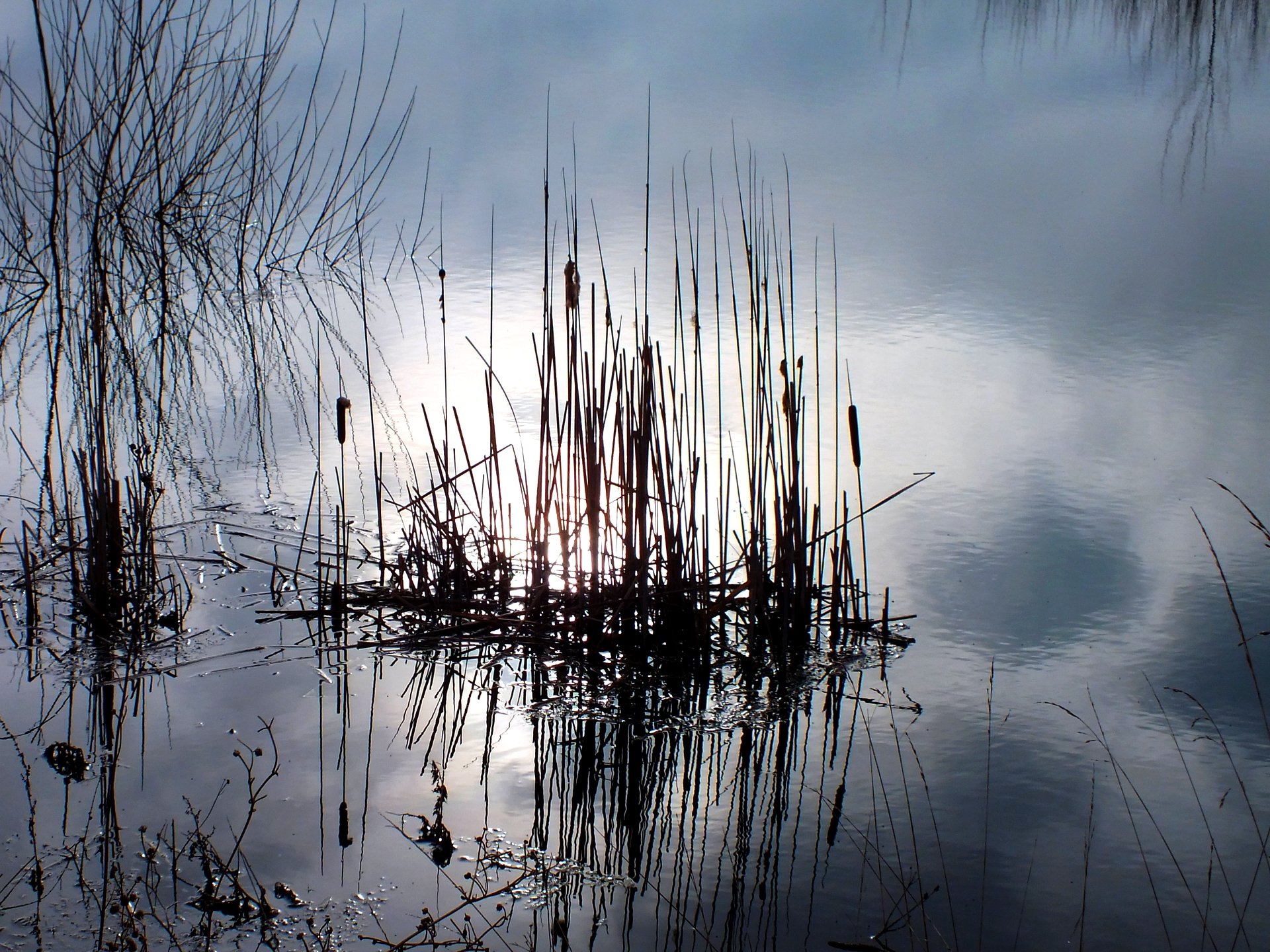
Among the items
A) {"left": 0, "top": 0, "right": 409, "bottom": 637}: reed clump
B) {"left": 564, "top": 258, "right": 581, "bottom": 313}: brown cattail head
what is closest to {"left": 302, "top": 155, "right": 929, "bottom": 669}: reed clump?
{"left": 564, "top": 258, "right": 581, "bottom": 313}: brown cattail head

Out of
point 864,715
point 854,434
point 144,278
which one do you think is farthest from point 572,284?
point 144,278

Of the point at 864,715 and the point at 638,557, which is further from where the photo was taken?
the point at 638,557

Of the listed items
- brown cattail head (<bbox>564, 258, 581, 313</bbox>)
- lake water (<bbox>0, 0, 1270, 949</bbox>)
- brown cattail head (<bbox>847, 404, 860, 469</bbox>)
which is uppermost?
brown cattail head (<bbox>564, 258, 581, 313</bbox>)

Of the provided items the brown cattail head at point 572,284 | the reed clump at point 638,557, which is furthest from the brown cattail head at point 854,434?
the brown cattail head at point 572,284

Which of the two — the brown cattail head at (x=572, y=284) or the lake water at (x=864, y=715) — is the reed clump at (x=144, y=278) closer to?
the lake water at (x=864, y=715)

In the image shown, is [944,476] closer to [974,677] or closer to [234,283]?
[974,677]

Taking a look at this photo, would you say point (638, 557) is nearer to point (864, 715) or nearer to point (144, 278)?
point (864, 715)

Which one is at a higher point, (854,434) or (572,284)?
(572,284)

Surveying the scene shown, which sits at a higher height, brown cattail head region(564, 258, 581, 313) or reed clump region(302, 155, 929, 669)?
brown cattail head region(564, 258, 581, 313)

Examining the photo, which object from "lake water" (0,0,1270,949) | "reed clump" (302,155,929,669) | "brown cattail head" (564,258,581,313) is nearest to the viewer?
"lake water" (0,0,1270,949)

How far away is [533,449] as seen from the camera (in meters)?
3.12

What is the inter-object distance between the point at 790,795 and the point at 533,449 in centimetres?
166

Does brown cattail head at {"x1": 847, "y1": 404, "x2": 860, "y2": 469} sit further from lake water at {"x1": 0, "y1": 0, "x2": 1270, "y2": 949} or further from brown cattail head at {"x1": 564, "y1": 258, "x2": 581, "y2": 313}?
brown cattail head at {"x1": 564, "y1": 258, "x2": 581, "y2": 313}

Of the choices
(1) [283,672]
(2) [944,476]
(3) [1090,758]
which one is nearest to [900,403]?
(2) [944,476]
